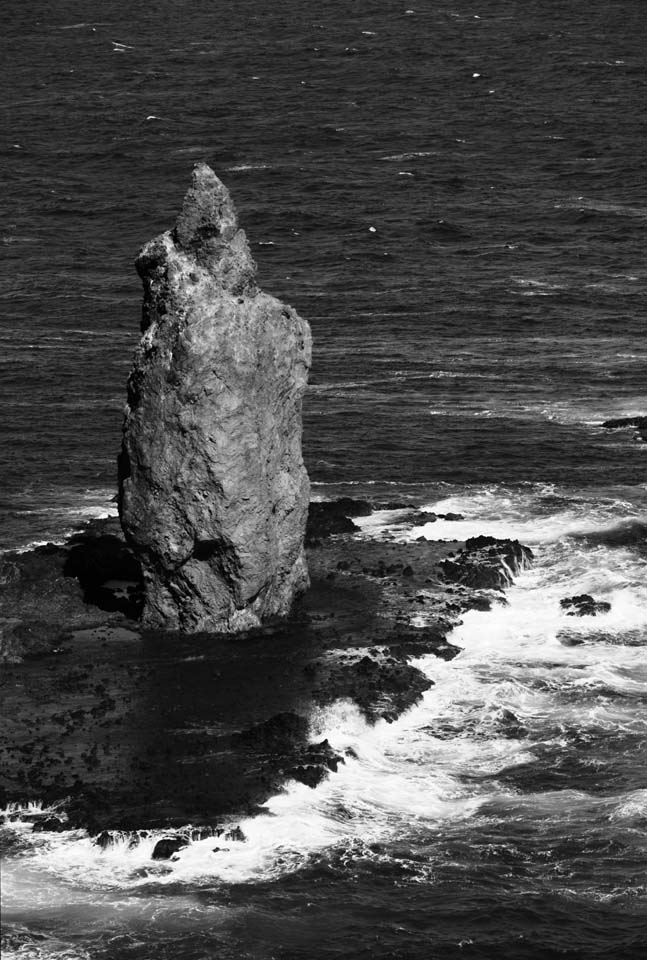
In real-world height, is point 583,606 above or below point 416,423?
below

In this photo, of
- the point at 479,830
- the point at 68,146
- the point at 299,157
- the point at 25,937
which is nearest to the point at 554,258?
the point at 299,157

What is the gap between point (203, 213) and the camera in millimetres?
70000

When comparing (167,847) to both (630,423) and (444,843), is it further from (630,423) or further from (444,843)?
(630,423)

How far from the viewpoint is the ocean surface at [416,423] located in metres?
52.2

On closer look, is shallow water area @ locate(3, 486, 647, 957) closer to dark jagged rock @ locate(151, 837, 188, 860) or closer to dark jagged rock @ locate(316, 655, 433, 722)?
dark jagged rock @ locate(151, 837, 188, 860)

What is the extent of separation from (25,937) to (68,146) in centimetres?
13398

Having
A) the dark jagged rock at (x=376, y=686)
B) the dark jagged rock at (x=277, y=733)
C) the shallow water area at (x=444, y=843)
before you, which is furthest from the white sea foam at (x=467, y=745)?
the dark jagged rock at (x=277, y=733)

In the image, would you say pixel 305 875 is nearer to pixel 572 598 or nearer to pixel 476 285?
pixel 572 598

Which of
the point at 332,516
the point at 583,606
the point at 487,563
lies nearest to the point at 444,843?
the point at 583,606

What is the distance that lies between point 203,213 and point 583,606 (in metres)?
22.7

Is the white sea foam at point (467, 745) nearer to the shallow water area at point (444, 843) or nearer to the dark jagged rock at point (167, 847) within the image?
the shallow water area at point (444, 843)

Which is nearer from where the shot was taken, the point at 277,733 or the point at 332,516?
the point at 277,733

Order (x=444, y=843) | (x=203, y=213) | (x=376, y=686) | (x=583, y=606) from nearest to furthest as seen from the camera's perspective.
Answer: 1. (x=444, y=843)
2. (x=376, y=686)
3. (x=203, y=213)
4. (x=583, y=606)

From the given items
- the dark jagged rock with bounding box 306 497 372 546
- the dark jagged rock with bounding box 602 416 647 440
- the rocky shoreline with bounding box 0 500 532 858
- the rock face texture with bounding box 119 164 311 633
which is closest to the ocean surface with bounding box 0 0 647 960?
the rocky shoreline with bounding box 0 500 532 858
